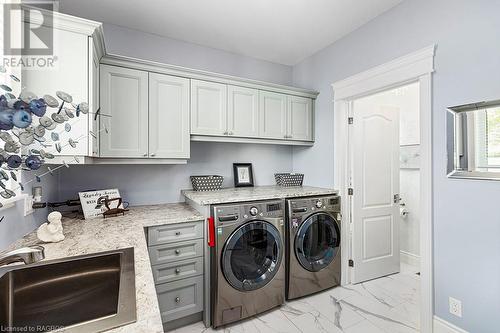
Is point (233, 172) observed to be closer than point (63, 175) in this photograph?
No

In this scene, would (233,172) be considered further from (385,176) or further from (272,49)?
(385,176)

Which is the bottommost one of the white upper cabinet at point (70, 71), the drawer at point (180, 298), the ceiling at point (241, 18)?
the drawer at point (180, 298)

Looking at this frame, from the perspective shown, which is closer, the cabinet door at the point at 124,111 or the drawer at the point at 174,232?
the drawer at the point at 174,232

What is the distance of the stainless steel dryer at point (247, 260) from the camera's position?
1.97m

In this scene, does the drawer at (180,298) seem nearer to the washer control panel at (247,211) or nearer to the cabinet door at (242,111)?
the washer control panel at (247,211)

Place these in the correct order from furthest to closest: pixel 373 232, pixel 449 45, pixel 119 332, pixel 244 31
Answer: pixel 373 232 → pixel 244 31 → pixel 449 45 → pixel 119 332

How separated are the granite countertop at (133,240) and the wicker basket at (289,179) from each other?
1.27 m

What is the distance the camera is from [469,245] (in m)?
1.65

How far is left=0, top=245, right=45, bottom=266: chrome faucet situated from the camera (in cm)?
101

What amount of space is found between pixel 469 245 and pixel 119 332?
2.13 meters

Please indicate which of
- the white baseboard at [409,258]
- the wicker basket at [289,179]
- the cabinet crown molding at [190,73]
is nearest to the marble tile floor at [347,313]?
the white baseboard at [409,258]

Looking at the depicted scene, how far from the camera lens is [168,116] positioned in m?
2.26

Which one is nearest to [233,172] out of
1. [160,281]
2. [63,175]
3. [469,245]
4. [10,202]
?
[160,281]

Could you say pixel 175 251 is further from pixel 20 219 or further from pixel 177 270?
pixel 20 219
